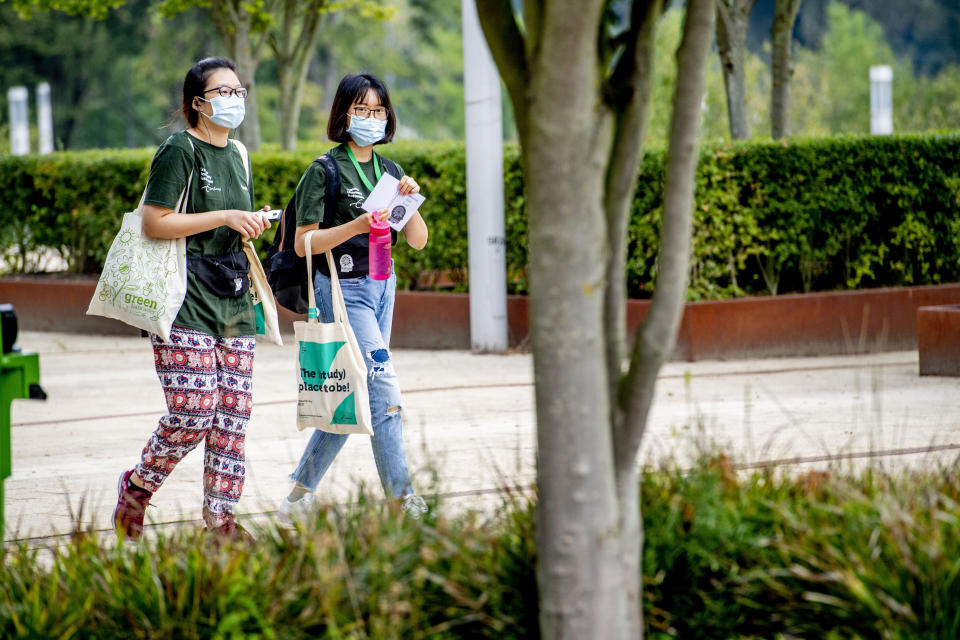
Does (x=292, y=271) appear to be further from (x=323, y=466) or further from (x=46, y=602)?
(x=46, y=602)

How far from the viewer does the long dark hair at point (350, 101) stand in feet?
16.8

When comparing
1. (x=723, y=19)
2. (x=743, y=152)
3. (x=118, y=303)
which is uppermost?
(x=723, y=19)

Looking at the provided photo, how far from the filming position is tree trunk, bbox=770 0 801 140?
37.2 feet

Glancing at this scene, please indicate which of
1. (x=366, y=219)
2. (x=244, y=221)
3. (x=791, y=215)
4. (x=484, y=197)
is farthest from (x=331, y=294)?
(x=791, y=215)

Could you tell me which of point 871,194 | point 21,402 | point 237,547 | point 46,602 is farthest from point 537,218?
point 871,194

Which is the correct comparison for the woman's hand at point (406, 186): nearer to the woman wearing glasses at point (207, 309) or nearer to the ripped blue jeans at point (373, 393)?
the ripped blue jeans at point (373, 393)

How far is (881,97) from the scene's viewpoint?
68.0 feet

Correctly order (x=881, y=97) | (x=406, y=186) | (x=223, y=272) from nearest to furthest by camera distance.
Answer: (x=223, y=272)
(x=406, y=186)
(x=881, y=97)

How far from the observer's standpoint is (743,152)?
9969 mm

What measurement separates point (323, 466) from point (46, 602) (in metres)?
1.71

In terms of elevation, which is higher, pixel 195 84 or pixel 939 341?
pixel 195 84

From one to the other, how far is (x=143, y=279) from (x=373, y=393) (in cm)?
98

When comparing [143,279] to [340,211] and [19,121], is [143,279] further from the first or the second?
[19,121]

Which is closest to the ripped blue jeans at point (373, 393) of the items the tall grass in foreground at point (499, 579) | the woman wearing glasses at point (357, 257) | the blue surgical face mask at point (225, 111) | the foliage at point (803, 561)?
the woman wearing glasses at point (357, 257)
